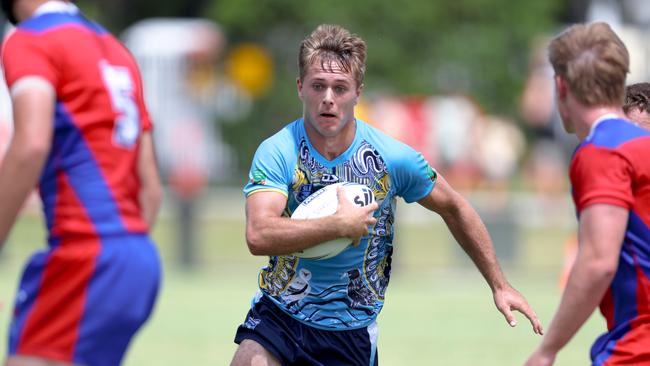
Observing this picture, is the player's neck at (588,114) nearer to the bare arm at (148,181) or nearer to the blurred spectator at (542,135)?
the bare arm at (148,181)

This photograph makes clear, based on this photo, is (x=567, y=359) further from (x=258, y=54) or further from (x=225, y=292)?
(x=258, y=54)

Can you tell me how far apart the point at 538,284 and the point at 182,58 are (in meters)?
13.1

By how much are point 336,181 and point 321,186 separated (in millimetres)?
72

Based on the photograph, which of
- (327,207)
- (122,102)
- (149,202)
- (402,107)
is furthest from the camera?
(402,107)

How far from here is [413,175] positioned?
227 inches

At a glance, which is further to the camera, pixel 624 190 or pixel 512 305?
pixel 512 305

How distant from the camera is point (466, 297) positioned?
14461mm

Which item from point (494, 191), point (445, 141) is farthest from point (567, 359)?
point (445, 141)

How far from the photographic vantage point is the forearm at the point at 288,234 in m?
5.27

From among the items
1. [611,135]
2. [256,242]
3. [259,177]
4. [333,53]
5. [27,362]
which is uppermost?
[333,53]

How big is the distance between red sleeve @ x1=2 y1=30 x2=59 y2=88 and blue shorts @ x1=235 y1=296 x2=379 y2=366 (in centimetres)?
198

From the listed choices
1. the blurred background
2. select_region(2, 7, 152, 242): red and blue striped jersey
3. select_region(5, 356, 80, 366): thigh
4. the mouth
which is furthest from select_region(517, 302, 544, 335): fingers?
the blurred background

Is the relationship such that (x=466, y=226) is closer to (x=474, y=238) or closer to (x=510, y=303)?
(x=474, y=238)

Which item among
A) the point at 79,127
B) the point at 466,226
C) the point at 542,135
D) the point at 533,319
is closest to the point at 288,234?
the point at 466,226
